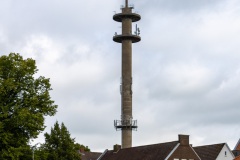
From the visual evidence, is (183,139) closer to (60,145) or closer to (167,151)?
(167,151)

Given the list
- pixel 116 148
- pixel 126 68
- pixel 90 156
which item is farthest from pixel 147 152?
pixel 90 156

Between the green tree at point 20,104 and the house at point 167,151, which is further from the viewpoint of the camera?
the house at point 167,151

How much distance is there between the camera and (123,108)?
99.4 metres

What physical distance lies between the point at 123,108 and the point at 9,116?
157 ft

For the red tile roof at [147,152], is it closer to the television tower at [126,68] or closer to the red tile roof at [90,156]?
the television tower at [126,68]

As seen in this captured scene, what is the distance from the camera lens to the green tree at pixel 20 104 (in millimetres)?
51531

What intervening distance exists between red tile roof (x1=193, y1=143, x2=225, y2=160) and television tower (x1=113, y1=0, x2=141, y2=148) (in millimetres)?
14364

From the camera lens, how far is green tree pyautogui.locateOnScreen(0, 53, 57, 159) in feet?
169

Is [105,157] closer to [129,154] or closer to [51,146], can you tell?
[129,154]

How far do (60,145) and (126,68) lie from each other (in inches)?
1271

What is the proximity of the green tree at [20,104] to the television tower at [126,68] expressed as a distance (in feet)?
144

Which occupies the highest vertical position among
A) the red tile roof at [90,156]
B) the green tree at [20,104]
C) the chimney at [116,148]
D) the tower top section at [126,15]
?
the tower top section at [126,15]

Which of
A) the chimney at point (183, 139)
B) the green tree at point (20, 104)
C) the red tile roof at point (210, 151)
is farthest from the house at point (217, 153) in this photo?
the green tree at point (20, 104)

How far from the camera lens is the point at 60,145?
71562 mm
